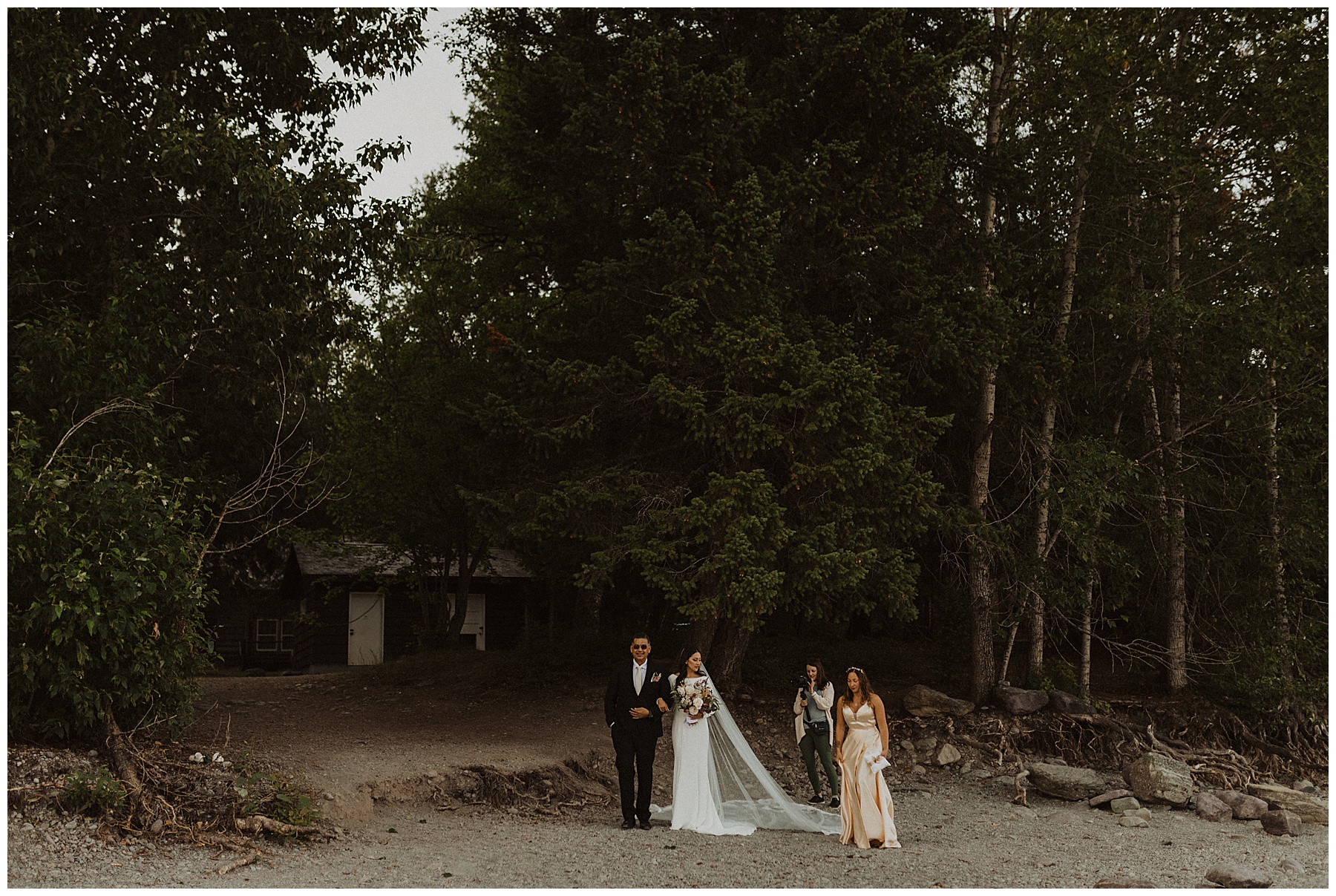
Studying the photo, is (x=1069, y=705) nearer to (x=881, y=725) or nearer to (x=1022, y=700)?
(x=1022, y=700)

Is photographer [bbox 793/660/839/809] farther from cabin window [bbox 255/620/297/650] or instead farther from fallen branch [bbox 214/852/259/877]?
cabin window [bbox 255/620/297/650]

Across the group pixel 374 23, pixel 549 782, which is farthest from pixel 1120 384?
pixel 374 23

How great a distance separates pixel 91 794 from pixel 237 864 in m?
1.63

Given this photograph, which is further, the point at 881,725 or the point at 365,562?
the point at 365,562

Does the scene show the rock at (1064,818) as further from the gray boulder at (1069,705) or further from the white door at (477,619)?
the white door at (477,619)

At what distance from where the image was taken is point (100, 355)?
10789mm

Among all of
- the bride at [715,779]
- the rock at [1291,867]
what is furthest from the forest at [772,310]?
the rock at [1291,867]

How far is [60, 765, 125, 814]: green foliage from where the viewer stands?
27.5ft

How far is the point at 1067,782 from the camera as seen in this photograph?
1222 centimetres

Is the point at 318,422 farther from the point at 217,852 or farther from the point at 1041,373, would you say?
the point at 217,852

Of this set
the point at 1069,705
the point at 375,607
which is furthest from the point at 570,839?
the point at 375,607

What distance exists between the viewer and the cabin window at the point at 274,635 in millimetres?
32094

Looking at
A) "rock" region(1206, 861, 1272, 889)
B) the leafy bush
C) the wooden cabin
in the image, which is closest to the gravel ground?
"rock" region(1206, 861, 1272, 889)

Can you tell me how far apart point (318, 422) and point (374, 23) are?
2194 centimetres
